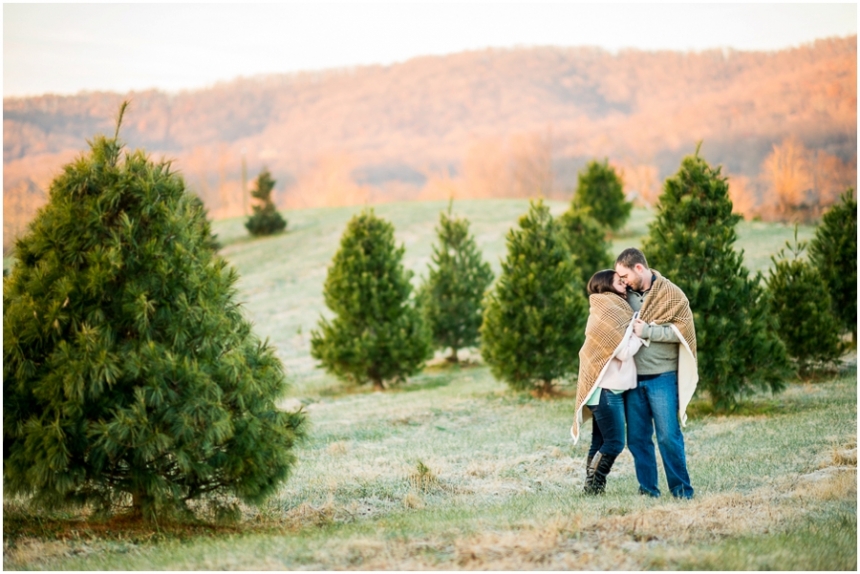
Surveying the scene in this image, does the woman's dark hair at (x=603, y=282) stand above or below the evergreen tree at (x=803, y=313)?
above

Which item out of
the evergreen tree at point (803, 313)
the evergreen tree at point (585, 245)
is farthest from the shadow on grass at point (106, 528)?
the evergreen tree at point (585, 245)

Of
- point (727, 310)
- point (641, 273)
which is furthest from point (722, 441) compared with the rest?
point (641, 273)

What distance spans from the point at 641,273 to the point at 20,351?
16.2 feet

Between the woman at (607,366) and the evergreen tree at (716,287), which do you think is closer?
the woman at (607,366)

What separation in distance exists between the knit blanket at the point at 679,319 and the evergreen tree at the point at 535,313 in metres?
7.17

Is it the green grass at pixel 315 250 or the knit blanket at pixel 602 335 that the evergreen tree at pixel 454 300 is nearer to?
the green grass at pixel 315 250

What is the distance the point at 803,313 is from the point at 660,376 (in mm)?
8572

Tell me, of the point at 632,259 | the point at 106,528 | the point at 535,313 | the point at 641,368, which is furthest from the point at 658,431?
the point at 535,313

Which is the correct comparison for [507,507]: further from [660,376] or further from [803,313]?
[803,313]

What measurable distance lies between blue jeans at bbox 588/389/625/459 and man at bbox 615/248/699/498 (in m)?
0.09

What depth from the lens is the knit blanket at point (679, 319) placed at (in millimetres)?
6621

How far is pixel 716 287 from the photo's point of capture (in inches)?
425

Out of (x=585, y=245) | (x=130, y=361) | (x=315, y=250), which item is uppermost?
(x=585, y=245)

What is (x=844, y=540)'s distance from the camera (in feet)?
16.7
